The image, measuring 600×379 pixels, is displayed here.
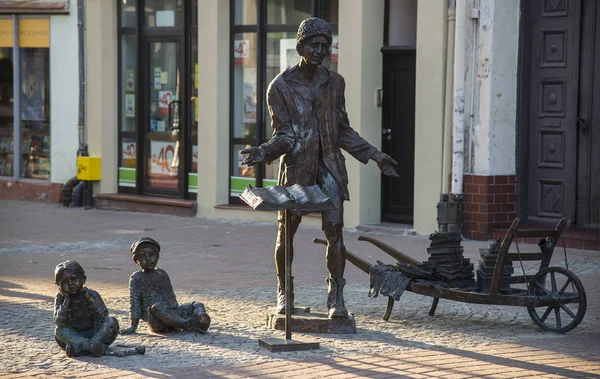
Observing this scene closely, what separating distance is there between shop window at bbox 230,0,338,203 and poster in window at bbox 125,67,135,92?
2.00 m

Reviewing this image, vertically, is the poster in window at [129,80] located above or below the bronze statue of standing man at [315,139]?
above

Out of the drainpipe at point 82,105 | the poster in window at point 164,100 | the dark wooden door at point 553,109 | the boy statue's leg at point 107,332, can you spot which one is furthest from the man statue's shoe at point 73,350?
the drainpipe at point 82,105

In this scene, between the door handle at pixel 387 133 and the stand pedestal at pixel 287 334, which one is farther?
the door handle at pixel 387 133

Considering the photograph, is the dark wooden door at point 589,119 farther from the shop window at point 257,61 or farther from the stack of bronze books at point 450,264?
the stack of bronze books at point 450,264

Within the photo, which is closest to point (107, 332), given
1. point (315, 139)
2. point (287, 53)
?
point (315, 139)

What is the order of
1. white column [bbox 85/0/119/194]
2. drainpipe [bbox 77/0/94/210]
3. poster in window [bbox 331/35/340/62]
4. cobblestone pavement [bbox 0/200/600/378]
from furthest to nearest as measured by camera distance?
drainpipe [bbox 77/0/94/210] < white column [bbox 85/0/119/194] < poster in window [bbox 331/35/340/62] < cobblestone pavement [bbox 0/200/600/378]

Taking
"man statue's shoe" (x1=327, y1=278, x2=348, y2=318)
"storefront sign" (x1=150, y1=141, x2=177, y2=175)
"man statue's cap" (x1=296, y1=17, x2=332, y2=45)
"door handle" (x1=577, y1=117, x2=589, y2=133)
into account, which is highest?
"man statue's cap" (x1=296, y1=17, x2=332, y2=45)

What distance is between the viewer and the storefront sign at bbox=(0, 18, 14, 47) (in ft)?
63.9

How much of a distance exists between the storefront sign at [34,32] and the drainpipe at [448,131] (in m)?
7.27

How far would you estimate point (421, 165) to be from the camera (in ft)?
47.4

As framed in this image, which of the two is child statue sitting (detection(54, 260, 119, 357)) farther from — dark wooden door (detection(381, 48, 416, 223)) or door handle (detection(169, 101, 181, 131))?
door handle (detection(169, 101, 181, 131))

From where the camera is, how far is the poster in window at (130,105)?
718 inches

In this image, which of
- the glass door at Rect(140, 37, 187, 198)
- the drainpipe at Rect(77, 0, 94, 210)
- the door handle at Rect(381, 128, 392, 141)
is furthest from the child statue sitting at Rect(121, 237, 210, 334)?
the drainpipe at Rect(77, 0, 94, 210)

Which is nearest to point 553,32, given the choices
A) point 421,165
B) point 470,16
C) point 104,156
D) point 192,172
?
point 470,16
